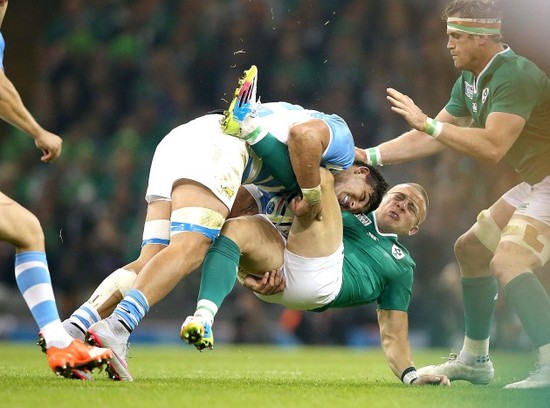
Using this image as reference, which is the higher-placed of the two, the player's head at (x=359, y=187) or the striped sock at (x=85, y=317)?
the player's head at (x=359, y=187)

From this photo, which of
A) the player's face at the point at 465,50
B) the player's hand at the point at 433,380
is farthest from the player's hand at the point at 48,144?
the player's face at the point at 465,50

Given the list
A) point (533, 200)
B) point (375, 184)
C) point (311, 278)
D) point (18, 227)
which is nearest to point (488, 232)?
point (533, 200)

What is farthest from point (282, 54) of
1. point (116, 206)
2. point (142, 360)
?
point (142, 360)

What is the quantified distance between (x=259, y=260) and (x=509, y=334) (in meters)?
5.97

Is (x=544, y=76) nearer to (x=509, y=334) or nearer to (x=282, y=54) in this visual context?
(x=509, y=334)

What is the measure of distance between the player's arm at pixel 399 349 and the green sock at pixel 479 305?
63 cm

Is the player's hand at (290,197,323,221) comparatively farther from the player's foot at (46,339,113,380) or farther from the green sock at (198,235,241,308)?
the player's foot at (46,339,113,380)

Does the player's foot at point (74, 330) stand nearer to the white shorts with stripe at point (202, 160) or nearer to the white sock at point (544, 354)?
the white shorts with stripe at point (202, 160)

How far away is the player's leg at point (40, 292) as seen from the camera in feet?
15.2

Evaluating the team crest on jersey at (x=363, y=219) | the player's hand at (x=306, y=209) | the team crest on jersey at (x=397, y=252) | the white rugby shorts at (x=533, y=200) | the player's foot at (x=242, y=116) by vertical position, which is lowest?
the team crest on jersey at (x=397, y=252)

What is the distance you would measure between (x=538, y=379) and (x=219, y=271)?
174 cm

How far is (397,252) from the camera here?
6.03 m

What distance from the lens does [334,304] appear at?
586cm

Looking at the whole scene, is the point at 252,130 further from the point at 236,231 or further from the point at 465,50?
the point at 465,50
